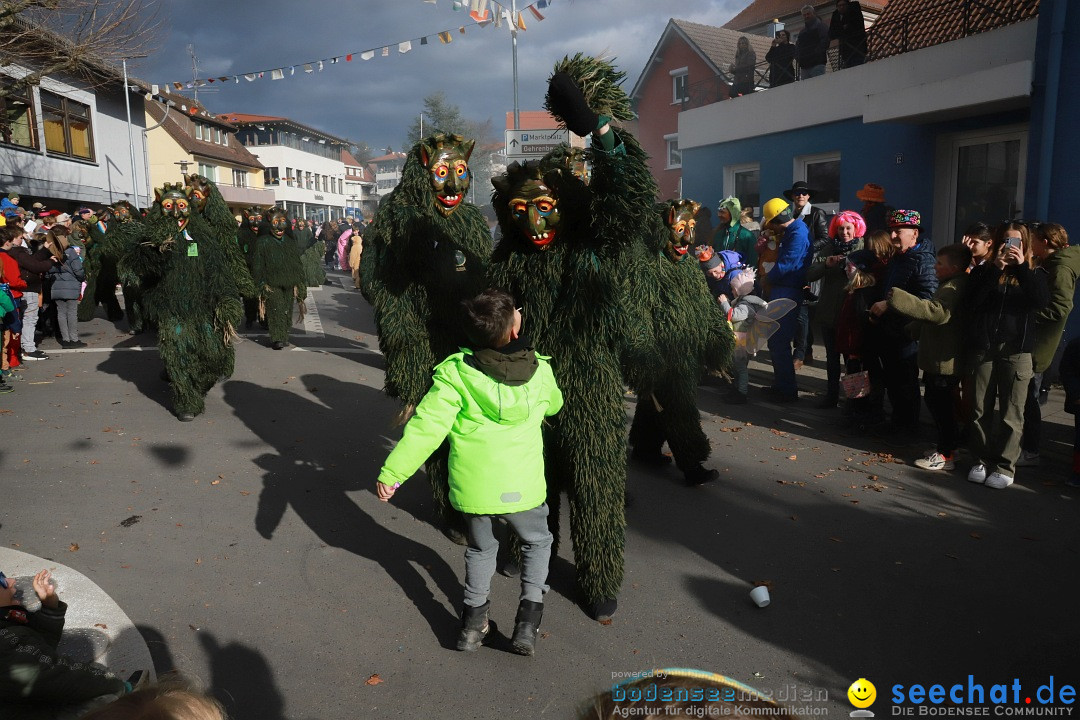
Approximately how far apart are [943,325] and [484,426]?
4.10 m

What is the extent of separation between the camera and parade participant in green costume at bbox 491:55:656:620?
345 cm

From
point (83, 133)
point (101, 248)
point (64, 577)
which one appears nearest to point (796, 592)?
point (64, 577)

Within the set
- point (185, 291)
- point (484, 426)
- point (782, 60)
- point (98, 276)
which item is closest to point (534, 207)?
point (484, 426)

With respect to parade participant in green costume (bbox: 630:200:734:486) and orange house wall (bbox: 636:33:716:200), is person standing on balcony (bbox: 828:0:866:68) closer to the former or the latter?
parade participant in green costume (bbox: 630:200:734:486)

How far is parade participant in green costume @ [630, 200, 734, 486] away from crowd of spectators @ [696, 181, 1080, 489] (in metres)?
1.41

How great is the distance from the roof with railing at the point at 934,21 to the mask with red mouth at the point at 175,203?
1132cm

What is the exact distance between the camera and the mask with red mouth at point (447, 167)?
4.82 metres

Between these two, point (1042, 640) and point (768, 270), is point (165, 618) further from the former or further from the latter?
point (768, 270)

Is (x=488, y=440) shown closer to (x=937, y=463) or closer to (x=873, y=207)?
(x=937, y=463)

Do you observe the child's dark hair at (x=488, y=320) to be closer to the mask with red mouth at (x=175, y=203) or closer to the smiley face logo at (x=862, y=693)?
the smiley face logo at (x=862, y=693)

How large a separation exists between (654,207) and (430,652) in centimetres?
221

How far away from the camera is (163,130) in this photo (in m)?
43.3

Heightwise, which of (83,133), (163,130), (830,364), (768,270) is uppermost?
(163,130)

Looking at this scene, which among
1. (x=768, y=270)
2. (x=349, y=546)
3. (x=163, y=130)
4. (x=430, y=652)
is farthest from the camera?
(x=163, y=130)
